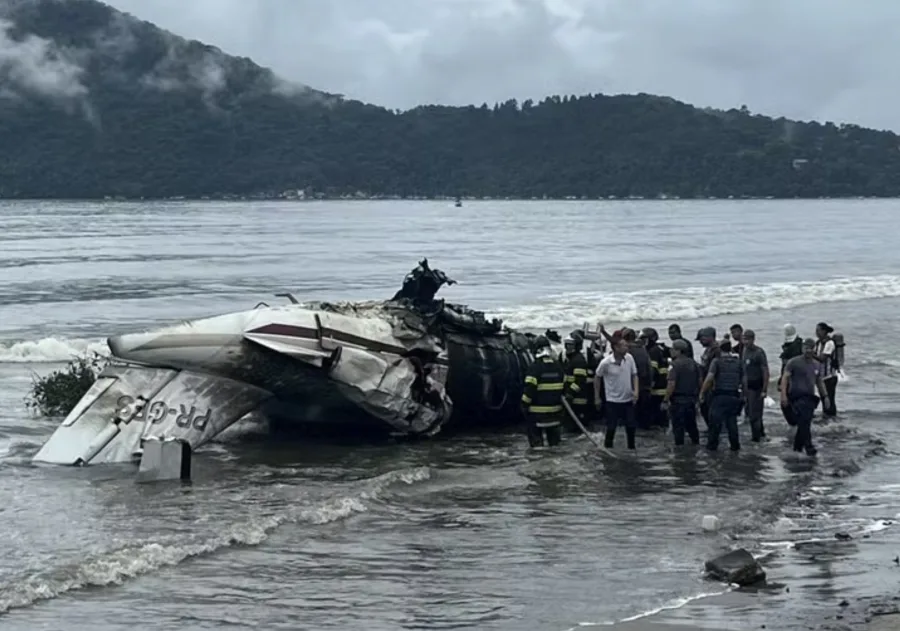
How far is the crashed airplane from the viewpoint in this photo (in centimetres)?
1825

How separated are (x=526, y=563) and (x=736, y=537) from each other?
2.21 metres

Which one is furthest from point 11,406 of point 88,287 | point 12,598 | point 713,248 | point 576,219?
point 576,219

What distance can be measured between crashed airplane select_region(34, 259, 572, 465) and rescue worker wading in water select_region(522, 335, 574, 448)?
1.89 m

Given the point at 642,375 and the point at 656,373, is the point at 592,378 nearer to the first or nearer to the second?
the point at 642,375

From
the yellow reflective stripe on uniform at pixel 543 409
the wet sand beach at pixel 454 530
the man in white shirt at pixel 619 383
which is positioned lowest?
the wet sand beach at pixel 454 530

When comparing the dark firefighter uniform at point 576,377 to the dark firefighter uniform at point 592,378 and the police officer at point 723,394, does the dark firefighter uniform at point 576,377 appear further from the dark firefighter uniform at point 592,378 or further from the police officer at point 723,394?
the police officer at point 723,394

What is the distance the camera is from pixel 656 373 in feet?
64.8

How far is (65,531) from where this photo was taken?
1383 centimetres

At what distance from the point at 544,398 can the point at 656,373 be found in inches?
89.5

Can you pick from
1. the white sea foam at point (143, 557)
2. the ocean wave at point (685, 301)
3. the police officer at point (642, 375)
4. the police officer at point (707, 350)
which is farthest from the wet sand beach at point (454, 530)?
the ocean wave at point (685, 301)

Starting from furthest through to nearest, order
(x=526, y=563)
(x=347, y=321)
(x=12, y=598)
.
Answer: (x=347, y=321)
(x=526, y=563)
(x=12, y=598)

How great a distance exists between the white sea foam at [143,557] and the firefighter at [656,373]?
19.6ft

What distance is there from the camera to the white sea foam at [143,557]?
452 inches

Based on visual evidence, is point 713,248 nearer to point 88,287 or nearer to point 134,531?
point 88,287
